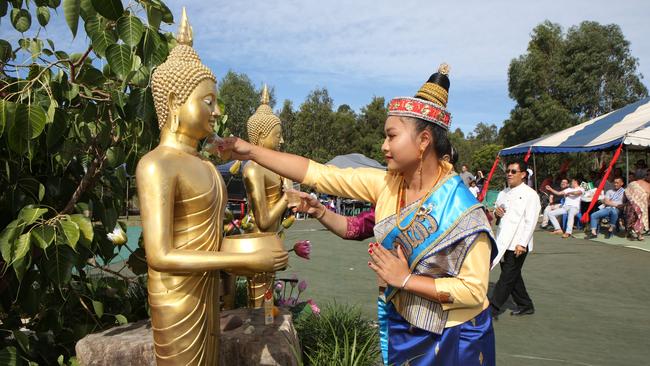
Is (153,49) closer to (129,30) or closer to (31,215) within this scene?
(129,30)

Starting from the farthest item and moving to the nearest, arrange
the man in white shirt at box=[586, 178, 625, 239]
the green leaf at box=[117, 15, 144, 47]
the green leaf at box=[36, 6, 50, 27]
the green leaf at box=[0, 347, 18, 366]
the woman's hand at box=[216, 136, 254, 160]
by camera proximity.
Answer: the man in white shirt at box=[586, 178, 625, 239], the green leaf at box=[36, 6, 50, 27], the green leaf at box=[0, 347, 18, 366], the woman's hand at box=[216, 136, 254, 160], the green leaf at box=[117, 15, 144, 47]

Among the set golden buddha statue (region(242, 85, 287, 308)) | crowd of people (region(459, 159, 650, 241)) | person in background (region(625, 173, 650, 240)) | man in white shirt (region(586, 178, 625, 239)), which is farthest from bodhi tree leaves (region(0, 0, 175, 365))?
man in white shirt (region(586, 178, 625, 239))

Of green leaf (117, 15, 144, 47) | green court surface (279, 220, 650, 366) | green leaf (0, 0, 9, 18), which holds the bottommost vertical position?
green court surface (279, 220, 650, 366)

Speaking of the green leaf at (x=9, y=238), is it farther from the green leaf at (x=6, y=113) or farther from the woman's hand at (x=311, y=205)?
the woman's hand at (x=311, y=205)

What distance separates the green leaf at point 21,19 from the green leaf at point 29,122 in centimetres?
78

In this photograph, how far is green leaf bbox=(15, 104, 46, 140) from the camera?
2.06m

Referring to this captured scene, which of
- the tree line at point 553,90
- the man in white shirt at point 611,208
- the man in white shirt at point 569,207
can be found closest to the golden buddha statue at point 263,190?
the man in white shirt at point 611,208

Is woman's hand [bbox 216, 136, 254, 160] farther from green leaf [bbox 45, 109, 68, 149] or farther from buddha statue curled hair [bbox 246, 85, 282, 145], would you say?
buddha statue curled hair [bbox 246, 85, 282, 145]

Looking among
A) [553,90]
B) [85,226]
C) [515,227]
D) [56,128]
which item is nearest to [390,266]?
[85,226]

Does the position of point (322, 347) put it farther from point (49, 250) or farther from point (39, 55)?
point (39, 55)


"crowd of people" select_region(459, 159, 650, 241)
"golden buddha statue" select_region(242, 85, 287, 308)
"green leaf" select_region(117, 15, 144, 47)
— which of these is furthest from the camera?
"crowd of people" select_region(459, 159, 650, 241)

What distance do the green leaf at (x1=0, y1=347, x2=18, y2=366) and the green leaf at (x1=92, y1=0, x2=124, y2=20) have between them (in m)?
1.78

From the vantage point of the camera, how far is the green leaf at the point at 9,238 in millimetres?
2002

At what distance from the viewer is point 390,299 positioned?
2145mm
